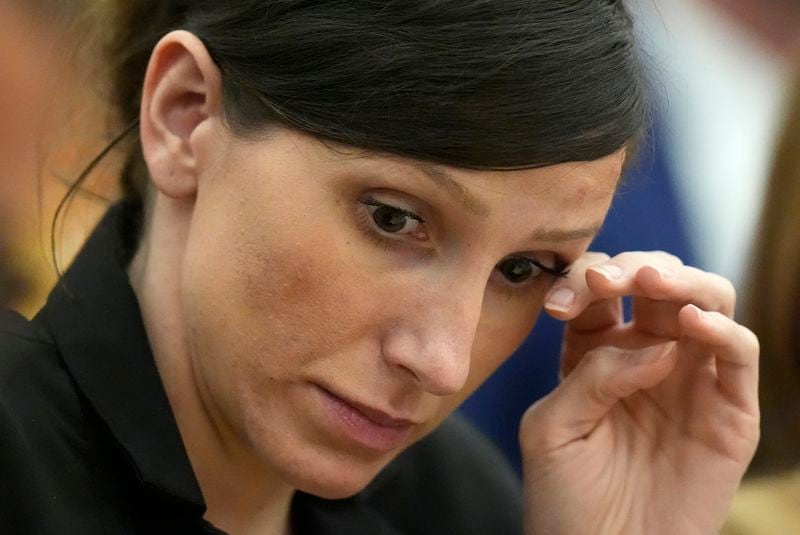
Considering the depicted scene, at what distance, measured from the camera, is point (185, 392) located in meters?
1.18

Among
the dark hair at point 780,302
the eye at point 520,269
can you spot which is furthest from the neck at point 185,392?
the dark hair at point 780,302

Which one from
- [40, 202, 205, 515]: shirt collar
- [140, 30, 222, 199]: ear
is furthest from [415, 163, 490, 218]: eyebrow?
[40, 202, 205, 515]: shirt collar

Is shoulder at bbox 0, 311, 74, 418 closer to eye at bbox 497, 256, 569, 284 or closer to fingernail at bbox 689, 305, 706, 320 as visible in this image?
eye at bbox 497, 256, 569, 284

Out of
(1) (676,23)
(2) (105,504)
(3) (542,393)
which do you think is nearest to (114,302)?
(2) (105,504)

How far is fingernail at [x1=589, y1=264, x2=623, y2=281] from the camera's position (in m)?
1.25

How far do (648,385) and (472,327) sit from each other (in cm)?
40

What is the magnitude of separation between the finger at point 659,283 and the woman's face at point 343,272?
0.50 ft

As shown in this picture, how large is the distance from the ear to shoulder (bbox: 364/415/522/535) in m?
0.51

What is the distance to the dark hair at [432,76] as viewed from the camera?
101 cm

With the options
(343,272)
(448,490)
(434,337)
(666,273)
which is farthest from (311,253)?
(448,490)

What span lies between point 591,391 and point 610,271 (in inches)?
7.8

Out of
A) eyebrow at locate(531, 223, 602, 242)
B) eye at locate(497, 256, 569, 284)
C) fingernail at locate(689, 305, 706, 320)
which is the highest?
eyebrow at locate(531, 223, 602, 242)

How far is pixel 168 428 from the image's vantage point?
1120mm

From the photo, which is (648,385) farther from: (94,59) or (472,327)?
(94,59)
